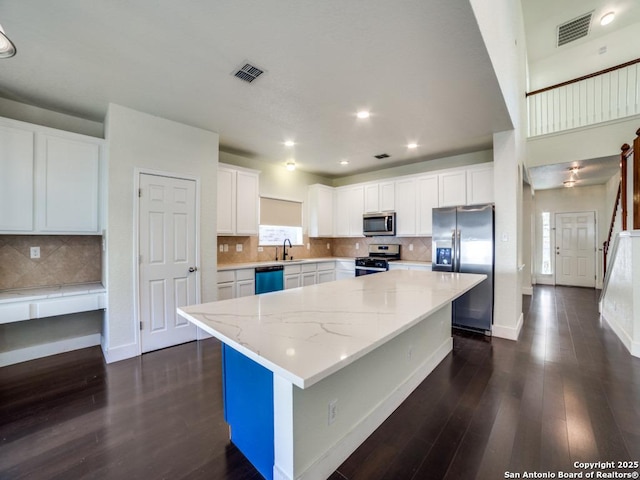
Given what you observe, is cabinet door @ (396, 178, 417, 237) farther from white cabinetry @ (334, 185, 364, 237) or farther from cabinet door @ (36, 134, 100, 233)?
cabinet door @ (36, 134, 100, 233)

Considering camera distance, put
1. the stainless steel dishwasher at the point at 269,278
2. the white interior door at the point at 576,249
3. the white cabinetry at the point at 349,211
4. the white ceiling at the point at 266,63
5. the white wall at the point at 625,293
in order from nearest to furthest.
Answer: the white ceiling at the point at 266,63, the white wall at the point at 625,293, the stainless steel dishwasher at the point at 269,278, the white cabinetry at the point at 349,211, the white interior door at the point at 576,249

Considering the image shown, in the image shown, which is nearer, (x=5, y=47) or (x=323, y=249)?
(x=5, y=47)

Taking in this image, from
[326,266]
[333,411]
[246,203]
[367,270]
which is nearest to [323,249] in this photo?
[326,266]

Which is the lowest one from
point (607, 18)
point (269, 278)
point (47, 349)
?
point (47, 349)

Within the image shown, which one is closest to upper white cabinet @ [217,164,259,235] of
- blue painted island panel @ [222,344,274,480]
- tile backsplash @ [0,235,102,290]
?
tile backsplash @ [0,235,102,290]

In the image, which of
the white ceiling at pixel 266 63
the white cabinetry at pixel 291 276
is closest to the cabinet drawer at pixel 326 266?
the white cabinetry at pixel 291 276

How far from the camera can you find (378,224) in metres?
5.25

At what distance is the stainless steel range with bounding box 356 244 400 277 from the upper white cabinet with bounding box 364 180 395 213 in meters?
0.77

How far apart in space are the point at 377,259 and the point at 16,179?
4769 millimetres

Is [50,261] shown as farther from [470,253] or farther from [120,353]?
[470,253]

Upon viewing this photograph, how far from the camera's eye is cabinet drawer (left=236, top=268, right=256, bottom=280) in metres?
4.02

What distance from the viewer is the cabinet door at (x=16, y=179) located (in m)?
2.64

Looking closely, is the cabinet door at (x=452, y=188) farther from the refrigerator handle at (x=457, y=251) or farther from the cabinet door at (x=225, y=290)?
the cabinet door at (x=225, y=290)

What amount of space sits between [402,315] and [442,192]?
3.63m
